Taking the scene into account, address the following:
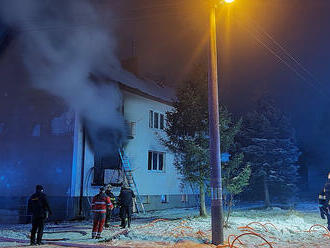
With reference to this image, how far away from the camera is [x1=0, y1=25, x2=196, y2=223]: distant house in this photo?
16531mm

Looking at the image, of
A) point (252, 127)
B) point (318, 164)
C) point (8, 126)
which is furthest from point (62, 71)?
point (318, 164)

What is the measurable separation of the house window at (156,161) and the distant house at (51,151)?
2.03 feet

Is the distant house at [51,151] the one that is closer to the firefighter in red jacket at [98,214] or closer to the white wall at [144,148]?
the white wall at [144,148]

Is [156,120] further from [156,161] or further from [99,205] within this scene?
[99,205]

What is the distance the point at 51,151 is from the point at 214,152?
36.2 feet

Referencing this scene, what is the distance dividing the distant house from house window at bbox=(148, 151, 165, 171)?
0.62 metres

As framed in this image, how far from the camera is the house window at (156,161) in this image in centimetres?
2109

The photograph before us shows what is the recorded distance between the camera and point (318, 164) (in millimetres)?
37688

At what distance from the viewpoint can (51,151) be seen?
56.1 feet

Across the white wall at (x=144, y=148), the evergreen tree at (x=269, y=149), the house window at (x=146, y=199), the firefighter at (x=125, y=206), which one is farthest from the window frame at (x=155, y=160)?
the firefighter at (x=125, y=206)

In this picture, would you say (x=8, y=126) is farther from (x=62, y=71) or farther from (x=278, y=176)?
(x=278, y=176)

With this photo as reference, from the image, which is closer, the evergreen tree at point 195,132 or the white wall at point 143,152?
the evergreen tree at point 195,132

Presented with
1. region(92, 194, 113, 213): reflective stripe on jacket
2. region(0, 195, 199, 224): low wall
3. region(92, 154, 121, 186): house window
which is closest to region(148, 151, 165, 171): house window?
region(92, 154, 121, 186): house window

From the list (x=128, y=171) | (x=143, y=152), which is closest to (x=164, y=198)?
(x=143, y=152)
